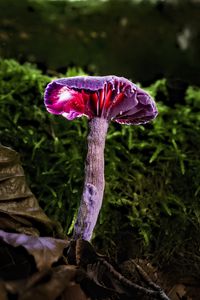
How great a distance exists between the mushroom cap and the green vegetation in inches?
11.4

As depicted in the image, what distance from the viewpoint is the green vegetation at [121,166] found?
173cm

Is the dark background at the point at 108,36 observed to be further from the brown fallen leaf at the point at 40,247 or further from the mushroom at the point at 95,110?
the brown fallen leaf at the point at 40,247

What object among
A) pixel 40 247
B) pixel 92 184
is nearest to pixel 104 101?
pixel 92 184

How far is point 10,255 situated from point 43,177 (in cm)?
69

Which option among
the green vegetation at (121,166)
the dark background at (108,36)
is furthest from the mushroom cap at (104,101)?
the dark background at (108,36)

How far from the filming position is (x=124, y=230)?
5.63ft

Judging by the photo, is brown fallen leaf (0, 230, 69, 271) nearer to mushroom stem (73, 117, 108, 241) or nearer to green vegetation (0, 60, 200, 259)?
mushroom stem (73, 117, 108, 241)

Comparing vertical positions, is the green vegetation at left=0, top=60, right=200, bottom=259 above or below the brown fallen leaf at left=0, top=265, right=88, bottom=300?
above

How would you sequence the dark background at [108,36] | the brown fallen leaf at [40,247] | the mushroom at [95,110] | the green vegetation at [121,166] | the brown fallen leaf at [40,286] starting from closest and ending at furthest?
the brown fallen leaf at [40,286], the brown fallen leaf at [40,247], the mushroom at [95,110], the green vegetation at [121,166], the dark background at [108,36]

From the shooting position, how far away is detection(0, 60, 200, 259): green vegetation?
1.73 m

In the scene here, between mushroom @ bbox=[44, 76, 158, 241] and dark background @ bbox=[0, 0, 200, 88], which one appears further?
dark background @ bbox=[0, 0, 200, 88]

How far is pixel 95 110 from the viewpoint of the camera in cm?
160

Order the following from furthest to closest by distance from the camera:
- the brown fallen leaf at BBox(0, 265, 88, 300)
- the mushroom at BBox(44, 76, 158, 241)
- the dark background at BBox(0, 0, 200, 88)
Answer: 1. the dark background at BBox(0, 0, 200, 88)
2. the mushroom at BBox(44, 76, 158, 241)
3. the brown fallen leaf at BBox(0, 265, 88, 300)

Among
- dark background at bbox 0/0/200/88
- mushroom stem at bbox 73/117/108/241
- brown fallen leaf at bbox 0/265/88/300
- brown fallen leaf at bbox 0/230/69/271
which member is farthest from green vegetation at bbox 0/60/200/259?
dark background at bbox 0/0/200/88
